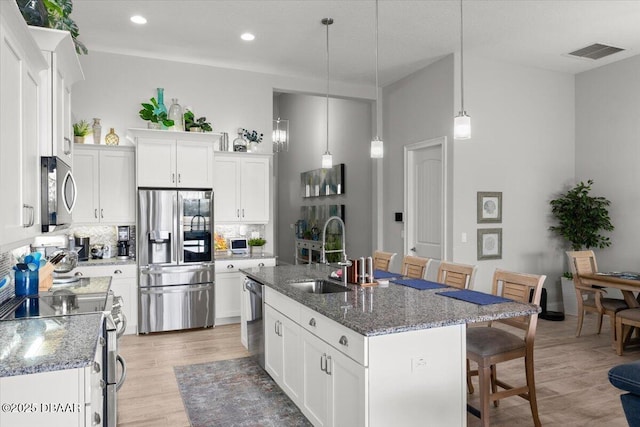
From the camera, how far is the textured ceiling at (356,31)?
13.7ft

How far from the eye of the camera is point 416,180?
6168 mm

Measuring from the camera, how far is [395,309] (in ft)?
8.16

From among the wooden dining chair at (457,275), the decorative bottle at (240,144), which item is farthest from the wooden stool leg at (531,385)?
the decorative bottle at (240,144)

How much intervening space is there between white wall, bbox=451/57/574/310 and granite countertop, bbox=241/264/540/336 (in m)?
2.71

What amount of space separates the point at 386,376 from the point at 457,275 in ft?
4.85

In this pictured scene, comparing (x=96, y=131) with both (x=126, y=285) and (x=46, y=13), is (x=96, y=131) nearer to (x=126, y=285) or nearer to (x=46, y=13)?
(x=126, y=285)

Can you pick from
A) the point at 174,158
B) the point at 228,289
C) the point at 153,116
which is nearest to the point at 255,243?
the point at 228,289

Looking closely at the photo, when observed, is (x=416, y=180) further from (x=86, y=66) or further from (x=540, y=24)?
(x=86, y=66)

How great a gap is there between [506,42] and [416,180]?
6.59 ft

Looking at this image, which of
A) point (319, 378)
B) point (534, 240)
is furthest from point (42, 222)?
point (534, 240)

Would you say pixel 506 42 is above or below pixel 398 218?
above

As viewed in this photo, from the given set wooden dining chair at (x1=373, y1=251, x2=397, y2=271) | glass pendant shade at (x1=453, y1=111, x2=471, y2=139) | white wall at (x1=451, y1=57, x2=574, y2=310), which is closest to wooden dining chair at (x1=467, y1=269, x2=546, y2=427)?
glass pendant shade at (x1=453, y1=111, x2=471, y2=139)

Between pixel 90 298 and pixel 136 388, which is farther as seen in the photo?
pixel 136 388

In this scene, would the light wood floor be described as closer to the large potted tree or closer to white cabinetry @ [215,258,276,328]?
white cabinetry @ [215,258,276,328]
